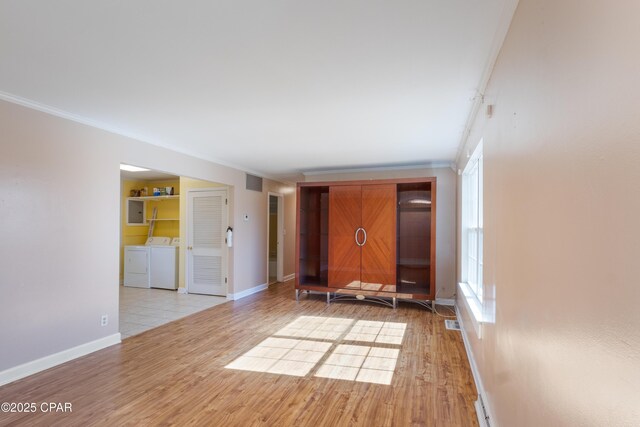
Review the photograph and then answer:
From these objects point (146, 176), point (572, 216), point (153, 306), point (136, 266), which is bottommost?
point (153, 306)

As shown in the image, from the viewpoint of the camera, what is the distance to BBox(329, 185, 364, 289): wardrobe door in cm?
564

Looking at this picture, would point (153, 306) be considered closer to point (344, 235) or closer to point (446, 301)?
point (344, 235)

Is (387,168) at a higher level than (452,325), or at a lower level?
higher

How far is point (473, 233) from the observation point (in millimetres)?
3713

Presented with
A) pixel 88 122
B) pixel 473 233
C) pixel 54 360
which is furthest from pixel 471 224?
pixel 54 360

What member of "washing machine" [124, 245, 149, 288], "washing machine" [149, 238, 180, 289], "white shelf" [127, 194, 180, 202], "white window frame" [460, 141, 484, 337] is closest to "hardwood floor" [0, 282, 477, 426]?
"white window frame" [460, 141, 484, 337]

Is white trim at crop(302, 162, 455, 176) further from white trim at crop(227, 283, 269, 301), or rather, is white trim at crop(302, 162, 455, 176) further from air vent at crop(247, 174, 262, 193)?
white trim at crop(227, 283, 269, 301)

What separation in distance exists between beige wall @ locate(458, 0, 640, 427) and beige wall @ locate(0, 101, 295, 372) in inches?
145

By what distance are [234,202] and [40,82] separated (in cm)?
355

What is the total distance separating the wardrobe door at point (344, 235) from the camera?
18.5 feet

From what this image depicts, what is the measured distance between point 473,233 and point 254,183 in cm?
426

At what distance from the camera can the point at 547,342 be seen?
112 centimetres

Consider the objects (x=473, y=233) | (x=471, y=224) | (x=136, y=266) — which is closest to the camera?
(x=473, y=233)

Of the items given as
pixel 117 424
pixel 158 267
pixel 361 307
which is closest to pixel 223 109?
pixel 117 424
